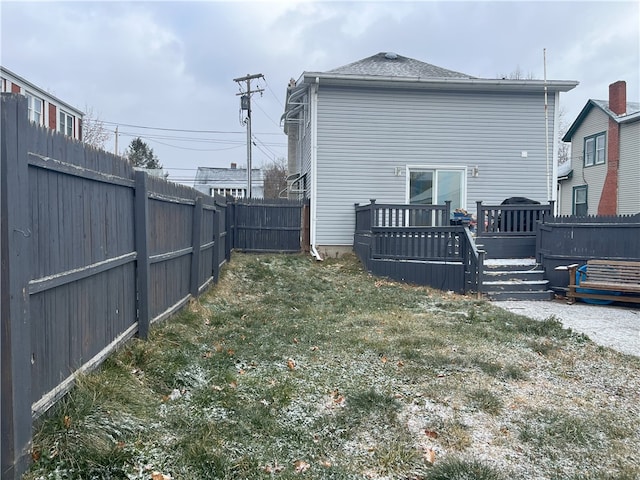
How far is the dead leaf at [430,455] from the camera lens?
2762mm

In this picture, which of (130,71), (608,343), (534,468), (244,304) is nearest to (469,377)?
(534,468)

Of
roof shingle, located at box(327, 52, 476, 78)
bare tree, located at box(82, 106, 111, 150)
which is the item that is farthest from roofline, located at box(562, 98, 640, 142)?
bare tree, located at box(82, 106, 111, 150)

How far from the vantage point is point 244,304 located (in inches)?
289

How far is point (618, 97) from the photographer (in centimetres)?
2012

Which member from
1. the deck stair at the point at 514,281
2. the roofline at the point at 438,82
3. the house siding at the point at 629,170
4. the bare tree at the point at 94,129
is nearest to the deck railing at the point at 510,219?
the deck stair at the point at 514,281

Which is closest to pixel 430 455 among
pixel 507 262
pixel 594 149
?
pixel 507 262

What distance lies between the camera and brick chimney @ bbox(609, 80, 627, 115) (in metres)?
19.9

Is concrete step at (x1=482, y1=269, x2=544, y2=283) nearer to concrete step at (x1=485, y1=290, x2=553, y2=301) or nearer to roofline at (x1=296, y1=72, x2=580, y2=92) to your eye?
concrete step at (x1=485, y1=290, x2=553, y2=301)

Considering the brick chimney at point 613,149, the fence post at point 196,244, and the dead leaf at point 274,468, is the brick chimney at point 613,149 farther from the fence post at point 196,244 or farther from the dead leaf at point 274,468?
the dead leaf at point 274,468

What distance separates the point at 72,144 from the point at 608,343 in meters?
6.01

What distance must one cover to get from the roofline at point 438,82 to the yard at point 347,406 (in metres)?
8.60

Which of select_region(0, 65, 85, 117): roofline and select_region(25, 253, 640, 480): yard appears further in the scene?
select_region(0, 65, 85, 117): roofline

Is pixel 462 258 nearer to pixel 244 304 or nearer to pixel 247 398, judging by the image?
pixel 244 304

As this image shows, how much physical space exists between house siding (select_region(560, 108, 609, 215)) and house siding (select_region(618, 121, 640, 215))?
998 mm
